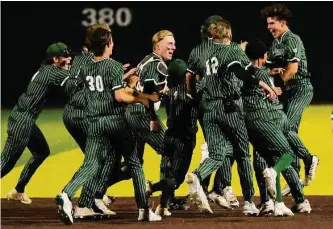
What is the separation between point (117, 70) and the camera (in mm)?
11938

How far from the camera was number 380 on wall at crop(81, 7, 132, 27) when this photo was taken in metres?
23.2

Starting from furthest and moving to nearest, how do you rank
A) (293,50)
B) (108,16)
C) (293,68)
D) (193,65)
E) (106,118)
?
(108,16) < (293,50) < (293,68) < (193,65) < (106,118)

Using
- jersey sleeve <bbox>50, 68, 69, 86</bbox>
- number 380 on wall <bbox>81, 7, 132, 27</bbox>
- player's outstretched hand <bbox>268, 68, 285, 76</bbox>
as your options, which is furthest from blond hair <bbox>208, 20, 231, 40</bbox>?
number 380 on wall <bbox>81, 7, 132, 27</bbox>

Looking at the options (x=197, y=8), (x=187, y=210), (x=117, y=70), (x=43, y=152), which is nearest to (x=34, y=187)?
(x=43, y=152)

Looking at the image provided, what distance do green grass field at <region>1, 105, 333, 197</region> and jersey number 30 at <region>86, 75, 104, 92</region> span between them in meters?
3.23

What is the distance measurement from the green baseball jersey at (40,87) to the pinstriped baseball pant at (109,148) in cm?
170

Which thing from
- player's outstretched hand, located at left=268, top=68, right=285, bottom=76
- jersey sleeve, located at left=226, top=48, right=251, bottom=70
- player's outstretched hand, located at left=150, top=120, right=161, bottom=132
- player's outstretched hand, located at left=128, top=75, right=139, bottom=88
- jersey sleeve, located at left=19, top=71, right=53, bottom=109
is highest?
jersey sleeve, located at left=226, top=48, right=251, bottom=70

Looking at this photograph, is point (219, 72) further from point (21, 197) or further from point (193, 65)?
point (21, 197)

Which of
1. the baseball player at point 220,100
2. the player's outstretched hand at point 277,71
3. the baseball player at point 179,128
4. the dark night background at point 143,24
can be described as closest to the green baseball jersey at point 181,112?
the baseball player at point 179,128

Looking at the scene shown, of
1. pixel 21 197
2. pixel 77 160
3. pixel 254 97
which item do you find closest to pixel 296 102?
pixel 254 97

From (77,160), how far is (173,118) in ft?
16.3

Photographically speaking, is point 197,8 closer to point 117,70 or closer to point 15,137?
point 15,137

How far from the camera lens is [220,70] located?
12359 mm

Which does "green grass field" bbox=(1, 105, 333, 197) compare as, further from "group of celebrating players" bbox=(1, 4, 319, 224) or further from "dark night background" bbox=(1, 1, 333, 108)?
"group of celebrating players" bbox=(1, 4, 319, 224)
